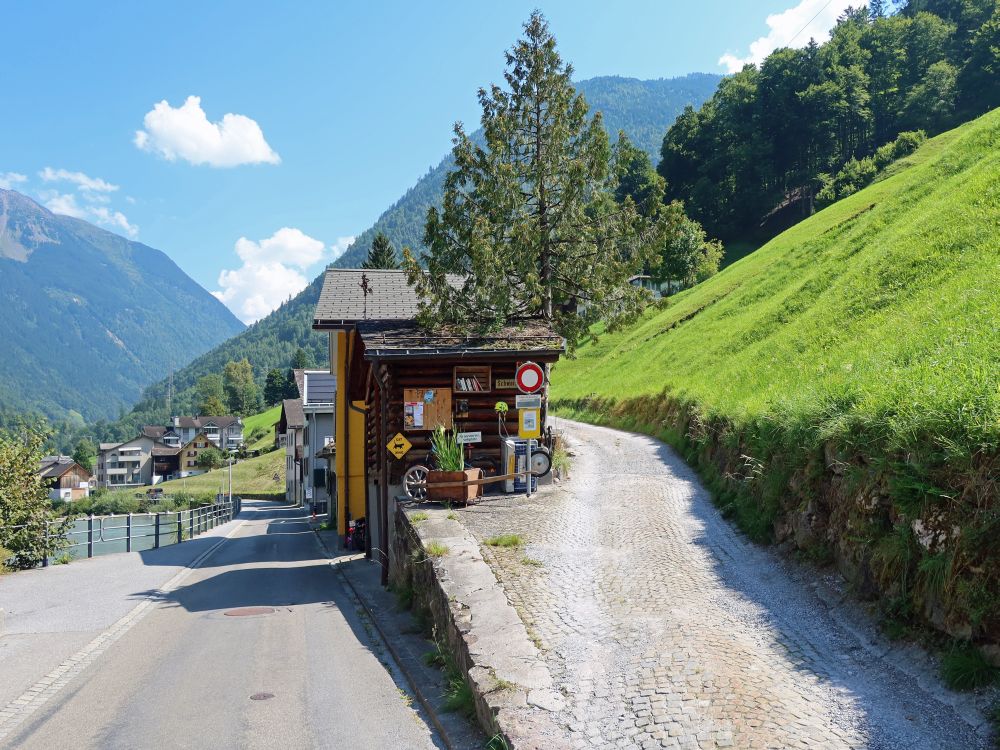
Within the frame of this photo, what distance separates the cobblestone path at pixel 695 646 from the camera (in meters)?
5.52

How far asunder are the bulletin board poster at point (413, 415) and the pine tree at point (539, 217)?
3.62 m

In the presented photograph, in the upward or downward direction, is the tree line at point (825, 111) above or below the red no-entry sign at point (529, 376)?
above

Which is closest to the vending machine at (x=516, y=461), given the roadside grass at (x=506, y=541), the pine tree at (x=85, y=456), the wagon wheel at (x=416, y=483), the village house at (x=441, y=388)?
the village house at (x=441, y=388)

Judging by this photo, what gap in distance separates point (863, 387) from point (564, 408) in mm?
27372

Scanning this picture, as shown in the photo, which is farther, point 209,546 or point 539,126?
point 209,546

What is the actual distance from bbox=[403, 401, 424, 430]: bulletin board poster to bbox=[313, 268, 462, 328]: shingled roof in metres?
6.39

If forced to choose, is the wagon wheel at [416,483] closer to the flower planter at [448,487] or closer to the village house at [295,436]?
the flower planter at [448,487]

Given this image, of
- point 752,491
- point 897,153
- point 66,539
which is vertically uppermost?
point 897,153

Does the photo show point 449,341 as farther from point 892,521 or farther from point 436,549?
point 892,521

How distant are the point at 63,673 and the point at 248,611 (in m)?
4.70

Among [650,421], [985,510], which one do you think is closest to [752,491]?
[985,510]

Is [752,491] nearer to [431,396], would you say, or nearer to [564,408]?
[431,396]

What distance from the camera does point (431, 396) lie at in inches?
653

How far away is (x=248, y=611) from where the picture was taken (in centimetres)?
1389
